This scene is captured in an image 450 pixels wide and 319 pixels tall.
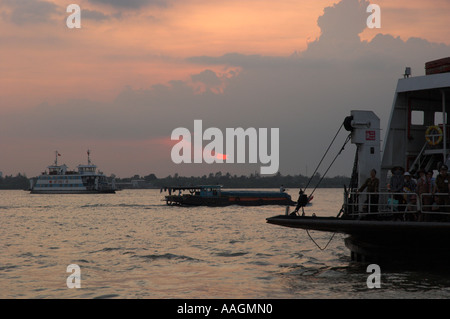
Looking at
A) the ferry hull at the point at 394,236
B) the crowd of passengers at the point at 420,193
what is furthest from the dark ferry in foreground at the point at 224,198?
the crowd of passengers at the point at 420,193

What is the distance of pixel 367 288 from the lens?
52.9ft

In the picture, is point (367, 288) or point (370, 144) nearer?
point (367, 288)

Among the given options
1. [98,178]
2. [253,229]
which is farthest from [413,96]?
[98,178]

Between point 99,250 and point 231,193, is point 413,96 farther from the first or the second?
point 231,193

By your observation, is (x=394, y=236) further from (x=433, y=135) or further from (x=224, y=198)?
(x=224, y=198)

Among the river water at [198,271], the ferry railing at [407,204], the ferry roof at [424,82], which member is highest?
the ferry roof at [424,82]

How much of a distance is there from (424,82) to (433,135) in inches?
66.5

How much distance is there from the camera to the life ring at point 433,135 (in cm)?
1920

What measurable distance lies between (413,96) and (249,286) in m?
8.61

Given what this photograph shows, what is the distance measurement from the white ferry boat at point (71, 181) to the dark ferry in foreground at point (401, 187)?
134m

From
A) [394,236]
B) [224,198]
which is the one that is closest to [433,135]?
[394,236]

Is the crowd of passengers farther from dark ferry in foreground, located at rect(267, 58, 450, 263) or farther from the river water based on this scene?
the river water

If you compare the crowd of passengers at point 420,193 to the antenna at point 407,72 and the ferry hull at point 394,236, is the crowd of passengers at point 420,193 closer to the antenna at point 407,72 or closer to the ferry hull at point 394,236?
the ferry hull at point 394,236
